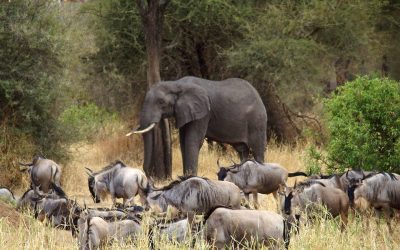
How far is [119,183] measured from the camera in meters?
13.2

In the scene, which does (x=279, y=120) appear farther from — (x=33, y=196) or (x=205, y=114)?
(x=33, y=196)

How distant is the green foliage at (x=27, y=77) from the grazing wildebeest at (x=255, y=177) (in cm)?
468

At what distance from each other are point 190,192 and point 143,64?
11247mm

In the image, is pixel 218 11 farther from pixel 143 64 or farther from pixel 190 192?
pixel 190 192

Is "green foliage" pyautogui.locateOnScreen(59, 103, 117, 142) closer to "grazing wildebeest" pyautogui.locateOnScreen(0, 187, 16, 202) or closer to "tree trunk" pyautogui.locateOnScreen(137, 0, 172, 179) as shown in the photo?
"tree trunk" pyautogui.locateOnScreen(137, 0, 172, 179)

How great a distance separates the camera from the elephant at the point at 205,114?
58.9ft

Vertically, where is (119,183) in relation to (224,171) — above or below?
below

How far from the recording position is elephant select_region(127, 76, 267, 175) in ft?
58.9

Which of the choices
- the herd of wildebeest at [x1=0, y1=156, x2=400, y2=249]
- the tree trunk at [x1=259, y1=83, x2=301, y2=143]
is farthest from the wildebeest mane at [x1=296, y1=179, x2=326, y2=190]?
the tree trunk at [x1=259, y1=83, x2=301, y2=143]

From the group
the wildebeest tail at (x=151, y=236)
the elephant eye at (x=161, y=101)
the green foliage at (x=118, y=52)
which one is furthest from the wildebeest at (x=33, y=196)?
the green foliage at (x=118, y=52)

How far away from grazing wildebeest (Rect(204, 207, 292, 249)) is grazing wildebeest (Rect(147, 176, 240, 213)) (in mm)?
1666

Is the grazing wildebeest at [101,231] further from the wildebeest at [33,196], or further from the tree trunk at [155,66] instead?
the tree trunk at [155,66]

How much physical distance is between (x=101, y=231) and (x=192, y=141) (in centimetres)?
885

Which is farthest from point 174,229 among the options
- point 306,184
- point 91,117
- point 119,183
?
point 91,117
